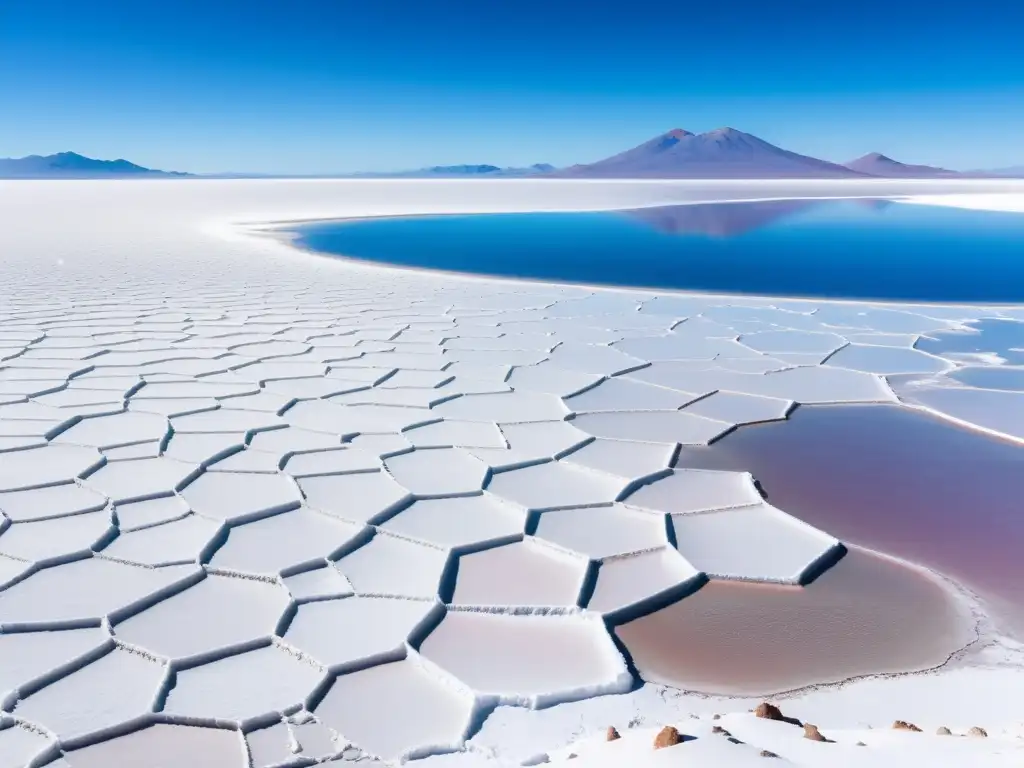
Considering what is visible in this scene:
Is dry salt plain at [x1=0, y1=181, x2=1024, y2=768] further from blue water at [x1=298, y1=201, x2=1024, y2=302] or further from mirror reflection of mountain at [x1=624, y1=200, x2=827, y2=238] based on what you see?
mirror reflection of mountain at [x1=624, y1=200, x2=827, y2=238]

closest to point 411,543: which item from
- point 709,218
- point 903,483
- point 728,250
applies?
point 903,483

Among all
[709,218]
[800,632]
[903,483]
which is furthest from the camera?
[709,218]

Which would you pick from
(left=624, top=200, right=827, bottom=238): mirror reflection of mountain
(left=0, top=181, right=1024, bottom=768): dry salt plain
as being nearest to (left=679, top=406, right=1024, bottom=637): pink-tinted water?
(left=0, top=181, right=1024, bottom=768): dry salt plain

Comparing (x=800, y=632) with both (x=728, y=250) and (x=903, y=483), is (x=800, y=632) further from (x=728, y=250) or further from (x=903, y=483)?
(x=728, y=250)

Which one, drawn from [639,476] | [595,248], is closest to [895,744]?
[639,476]

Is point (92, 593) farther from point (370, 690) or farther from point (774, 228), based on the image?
point (774, 228)
